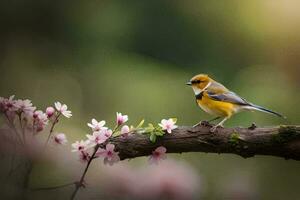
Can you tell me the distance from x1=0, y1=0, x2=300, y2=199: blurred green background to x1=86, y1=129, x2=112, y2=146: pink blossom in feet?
6.31

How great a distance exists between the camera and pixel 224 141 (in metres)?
1.74

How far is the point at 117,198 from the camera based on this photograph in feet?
7.68

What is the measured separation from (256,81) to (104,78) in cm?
101

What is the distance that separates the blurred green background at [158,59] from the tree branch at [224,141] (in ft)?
6.25

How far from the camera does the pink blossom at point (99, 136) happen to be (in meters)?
1.71

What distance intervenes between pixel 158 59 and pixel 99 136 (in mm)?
4023

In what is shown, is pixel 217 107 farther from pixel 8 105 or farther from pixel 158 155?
pixel 8 105

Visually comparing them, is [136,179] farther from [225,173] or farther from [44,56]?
[44,56]

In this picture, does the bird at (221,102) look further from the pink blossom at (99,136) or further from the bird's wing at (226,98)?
the pink blossom at (99,136)

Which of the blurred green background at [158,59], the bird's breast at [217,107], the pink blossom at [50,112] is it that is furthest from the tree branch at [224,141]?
the blurred green background at [158,59]

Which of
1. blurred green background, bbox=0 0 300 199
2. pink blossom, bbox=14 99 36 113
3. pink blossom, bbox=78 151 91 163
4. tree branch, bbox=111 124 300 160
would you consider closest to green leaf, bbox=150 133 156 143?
tree branch, bbox=111 124 300 160

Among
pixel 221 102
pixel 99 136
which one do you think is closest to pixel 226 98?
pixel 221 102

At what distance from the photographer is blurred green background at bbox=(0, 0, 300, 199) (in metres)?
4.40

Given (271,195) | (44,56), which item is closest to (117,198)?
(271,195)
